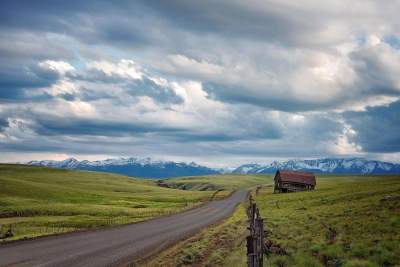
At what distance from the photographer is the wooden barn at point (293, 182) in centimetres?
13688

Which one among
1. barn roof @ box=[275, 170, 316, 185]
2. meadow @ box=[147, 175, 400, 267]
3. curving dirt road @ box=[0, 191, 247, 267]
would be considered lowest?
curving dirt road @ box=[0, 191, 247, 267]

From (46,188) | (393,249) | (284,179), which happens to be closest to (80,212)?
(46,188)

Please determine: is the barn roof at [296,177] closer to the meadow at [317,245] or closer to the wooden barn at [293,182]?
the wooden barn at [293,182]

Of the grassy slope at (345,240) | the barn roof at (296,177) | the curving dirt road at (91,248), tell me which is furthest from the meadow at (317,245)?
the barn roof at (296,177)

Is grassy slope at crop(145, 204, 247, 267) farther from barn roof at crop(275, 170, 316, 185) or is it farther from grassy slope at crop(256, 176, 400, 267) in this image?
barn roof at crop(275, 170, 316, 185)

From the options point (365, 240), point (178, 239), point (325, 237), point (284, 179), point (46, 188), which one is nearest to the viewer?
point (365, 240)

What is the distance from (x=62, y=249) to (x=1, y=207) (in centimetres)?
5344

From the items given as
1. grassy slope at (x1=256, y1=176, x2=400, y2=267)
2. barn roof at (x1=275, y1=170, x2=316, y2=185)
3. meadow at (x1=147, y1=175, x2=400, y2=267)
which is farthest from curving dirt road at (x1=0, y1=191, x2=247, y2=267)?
barn roof at (x1=275, y1=170, x2=316, y2=185)

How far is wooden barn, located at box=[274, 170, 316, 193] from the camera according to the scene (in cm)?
13688

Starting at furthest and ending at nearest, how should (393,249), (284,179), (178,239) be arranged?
(284,179)
(178,239)
(393,249)

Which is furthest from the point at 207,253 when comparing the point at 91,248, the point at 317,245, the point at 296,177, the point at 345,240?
the point at 296,177

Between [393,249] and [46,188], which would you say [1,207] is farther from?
[393,249]

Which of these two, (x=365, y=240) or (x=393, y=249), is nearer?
(x=393, y=249)

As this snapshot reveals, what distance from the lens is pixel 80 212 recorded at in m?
72.3
